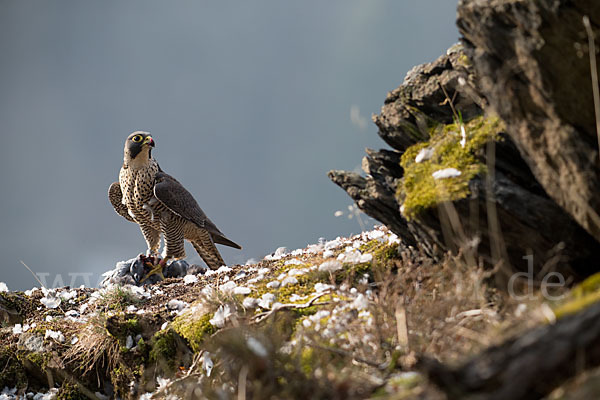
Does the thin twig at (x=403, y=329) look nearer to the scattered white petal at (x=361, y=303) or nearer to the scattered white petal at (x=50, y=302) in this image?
the scattered white petal at (x=361, y=303)

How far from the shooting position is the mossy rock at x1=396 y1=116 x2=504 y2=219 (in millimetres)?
3383

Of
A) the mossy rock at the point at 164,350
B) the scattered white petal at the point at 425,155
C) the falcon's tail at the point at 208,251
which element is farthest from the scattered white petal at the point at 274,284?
the falcon's tail at the point at 208,251

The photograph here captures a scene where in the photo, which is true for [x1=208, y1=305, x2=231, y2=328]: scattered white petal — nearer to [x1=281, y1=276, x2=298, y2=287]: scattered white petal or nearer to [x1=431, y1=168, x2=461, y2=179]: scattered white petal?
[x1=281, y1=276, x2=298, y2=287]: scattered white petal

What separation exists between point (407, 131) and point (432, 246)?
3.13ft

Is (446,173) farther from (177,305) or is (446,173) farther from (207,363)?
(177,305)

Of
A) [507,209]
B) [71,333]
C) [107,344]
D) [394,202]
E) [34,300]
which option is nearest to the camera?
[507,209]

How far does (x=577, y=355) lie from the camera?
5.25 ft

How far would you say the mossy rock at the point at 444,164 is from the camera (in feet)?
11.1

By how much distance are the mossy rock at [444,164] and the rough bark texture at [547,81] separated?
1.79ft

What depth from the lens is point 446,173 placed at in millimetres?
3482

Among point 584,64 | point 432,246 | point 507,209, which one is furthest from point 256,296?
point 584,64

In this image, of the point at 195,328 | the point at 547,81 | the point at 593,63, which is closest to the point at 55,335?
the point at 195,328

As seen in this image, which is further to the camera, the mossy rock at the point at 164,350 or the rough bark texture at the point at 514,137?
the mossy rock at the point at 164,350

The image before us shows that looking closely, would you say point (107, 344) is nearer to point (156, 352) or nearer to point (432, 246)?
point (156, 352)
